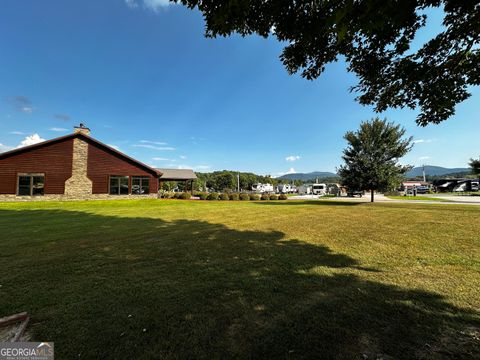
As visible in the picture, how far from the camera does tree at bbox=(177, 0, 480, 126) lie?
3.45 metres

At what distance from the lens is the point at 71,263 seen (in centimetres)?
488

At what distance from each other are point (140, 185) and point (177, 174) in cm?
924

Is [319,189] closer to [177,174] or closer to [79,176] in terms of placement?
[177,174]

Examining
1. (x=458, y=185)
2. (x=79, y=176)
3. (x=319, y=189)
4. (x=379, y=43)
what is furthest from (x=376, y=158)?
(x=458, y=185)

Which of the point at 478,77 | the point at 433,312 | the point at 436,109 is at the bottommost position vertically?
the point at 433,312

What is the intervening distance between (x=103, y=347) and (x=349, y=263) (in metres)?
4.85

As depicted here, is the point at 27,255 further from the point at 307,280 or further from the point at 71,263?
the point at 307,280

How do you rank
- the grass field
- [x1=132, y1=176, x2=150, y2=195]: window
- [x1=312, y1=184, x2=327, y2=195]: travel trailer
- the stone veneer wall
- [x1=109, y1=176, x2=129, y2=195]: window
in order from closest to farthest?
the grass field → the stone veneer wall → [x1=109, y1=176, x2=129, y2=195]: window → [x1=132, y1=176, x2=150, y2=195]: window → [x1=312, y1=184, x2=327, y2=195]: travel trailer

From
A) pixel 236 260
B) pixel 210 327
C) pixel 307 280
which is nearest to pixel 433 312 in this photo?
pixel 307 280

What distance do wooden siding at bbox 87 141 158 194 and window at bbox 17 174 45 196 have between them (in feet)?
12.9

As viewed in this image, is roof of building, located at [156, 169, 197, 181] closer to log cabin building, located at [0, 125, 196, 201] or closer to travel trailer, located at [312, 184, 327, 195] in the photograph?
log cabin building, located at [0, 125, 196, 201]

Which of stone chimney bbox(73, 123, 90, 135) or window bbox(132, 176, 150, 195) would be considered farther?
window bbox(132, 176, 150, 195)

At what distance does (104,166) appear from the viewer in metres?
23.5

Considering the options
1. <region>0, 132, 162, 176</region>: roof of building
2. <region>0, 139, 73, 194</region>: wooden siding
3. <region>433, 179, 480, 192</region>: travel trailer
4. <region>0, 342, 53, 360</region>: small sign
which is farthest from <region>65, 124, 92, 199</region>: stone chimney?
<region>433, 179, 480, 192</region>: travel trailer
